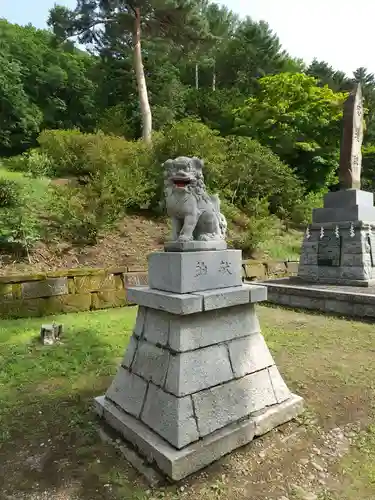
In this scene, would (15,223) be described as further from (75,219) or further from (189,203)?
(189,203)

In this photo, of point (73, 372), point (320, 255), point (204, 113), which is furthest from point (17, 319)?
point (204, 113)

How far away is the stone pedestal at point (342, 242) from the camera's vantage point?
663cm

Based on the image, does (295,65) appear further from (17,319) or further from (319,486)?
(319,486)

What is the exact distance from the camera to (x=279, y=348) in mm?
4230

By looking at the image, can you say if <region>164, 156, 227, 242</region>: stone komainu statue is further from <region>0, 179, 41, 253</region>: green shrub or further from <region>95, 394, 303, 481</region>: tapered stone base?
<region>0, 179, 41, 253</region>: green shrub

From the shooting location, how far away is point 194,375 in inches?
85.6

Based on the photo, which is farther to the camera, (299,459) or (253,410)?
(253,410)

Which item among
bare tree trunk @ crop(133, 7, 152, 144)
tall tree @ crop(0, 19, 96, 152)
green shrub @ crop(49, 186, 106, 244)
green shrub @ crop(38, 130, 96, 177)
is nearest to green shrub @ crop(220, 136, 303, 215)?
bare tree trunk @ crop(133, 7, 152, 144)

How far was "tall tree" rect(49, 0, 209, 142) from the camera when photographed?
14664 millimetres

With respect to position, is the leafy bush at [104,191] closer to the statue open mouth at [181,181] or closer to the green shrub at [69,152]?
the green shrub at [69,152]

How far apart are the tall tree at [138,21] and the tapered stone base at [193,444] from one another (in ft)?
44.4

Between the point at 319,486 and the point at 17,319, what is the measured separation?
5116mm

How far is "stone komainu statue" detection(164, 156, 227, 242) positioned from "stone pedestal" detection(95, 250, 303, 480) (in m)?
0.25

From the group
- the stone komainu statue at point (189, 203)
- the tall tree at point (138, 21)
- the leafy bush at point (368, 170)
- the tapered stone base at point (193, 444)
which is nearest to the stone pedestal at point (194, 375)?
the tapered stone base at point (193, 444)
